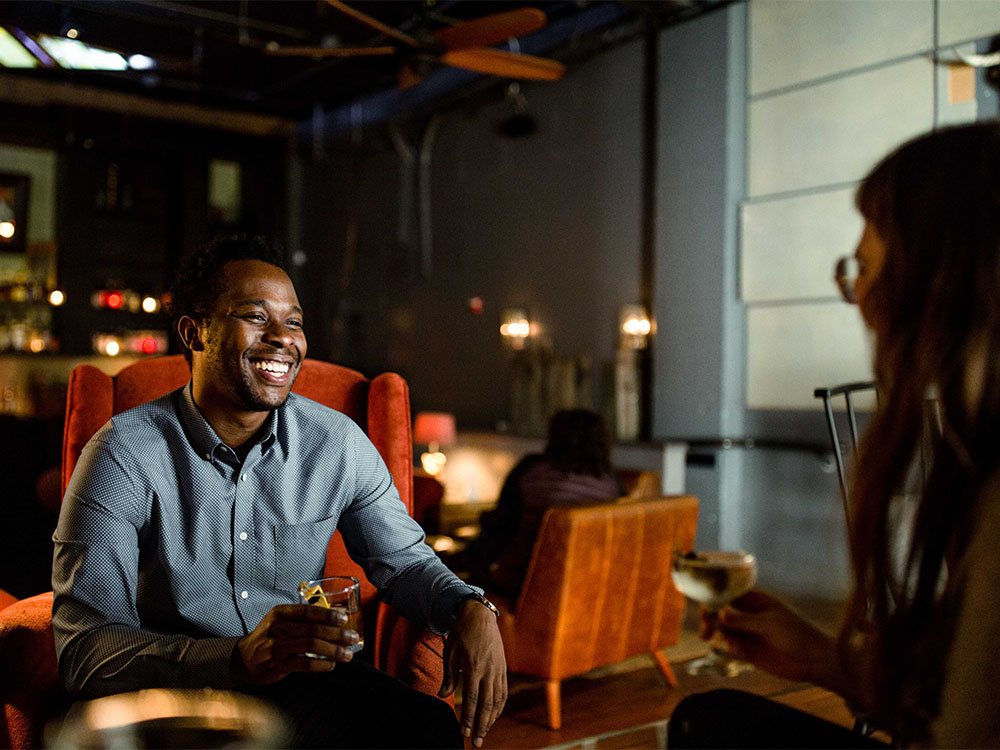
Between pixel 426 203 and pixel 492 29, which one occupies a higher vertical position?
pixel 492 29

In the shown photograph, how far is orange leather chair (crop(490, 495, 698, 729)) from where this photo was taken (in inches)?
114

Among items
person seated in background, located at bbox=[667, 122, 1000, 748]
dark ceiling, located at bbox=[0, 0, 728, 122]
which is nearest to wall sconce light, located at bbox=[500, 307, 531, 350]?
dark ceiling, located at bbox=[0, 0, 728, 122]

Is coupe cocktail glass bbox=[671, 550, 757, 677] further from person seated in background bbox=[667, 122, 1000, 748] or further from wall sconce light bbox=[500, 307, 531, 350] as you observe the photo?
wall sconce light bbox=[500, 307, 531, 350]

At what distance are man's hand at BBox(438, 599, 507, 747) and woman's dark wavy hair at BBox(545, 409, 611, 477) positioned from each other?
1.90 meters

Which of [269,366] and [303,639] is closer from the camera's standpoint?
[303,639]

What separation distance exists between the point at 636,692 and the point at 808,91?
3.53 metres

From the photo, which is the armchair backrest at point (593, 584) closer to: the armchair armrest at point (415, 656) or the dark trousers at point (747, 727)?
the armchair armrest at point (415, 656)

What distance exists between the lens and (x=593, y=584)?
298cm

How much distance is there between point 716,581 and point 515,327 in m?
5.55

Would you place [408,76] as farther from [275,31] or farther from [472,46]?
[275,31]

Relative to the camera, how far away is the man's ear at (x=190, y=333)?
191cm

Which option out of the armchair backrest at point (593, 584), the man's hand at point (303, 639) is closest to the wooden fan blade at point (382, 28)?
the armchair backrest at point (593, 584)

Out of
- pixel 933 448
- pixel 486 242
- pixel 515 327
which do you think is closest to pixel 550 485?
pixel 933 448

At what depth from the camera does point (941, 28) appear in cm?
429
